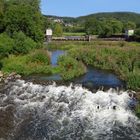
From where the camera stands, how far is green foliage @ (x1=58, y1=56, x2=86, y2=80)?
37584 mm

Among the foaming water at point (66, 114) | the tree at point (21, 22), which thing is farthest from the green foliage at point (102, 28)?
the foaming water at point (66, 114)

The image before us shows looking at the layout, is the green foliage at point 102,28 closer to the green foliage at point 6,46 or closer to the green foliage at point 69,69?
the green foliage at point 6,46

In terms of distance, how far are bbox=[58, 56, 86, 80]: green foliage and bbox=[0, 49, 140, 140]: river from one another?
2.81 meters

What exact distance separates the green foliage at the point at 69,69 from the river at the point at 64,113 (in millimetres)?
2810

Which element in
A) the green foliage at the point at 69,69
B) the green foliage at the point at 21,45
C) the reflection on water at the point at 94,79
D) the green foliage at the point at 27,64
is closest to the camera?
the reflection on water at the point at 94,79

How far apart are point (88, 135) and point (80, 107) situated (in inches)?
209

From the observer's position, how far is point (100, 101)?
94.8 feet

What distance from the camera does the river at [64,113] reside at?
2289cm

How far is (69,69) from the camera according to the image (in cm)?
4006

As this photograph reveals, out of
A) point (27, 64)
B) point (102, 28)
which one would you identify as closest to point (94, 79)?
point (27, 64)

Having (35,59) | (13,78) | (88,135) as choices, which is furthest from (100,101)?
(35,59)

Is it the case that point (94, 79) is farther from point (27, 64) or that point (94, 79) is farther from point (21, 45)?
point (21, 45)

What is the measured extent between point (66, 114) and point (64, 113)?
0.28 meters

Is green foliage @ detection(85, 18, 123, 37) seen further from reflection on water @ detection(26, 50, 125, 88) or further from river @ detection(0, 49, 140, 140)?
river @ detection(0, 49, 140, 140)
